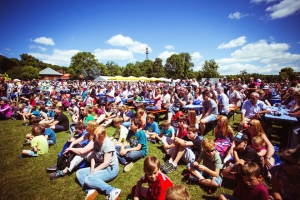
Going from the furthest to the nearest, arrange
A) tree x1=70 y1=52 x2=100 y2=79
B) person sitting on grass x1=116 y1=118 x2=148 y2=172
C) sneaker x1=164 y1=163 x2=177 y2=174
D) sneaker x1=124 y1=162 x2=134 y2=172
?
tree x1=70 y1=52 x2=100 y2=79 → person sitting on grass x1=116 y1=118 x2=148 y2=172 → sneaker x1=124 y1=162 x2=134 y2=172 → sneaker x1=164 y1=163 x2=177 y2=174

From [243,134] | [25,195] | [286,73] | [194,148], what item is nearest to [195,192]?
[194,148]

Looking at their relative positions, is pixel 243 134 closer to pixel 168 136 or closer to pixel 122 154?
pixel 168 136

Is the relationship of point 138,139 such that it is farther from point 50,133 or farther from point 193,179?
point 50,133

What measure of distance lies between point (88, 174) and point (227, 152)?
346 centimetres

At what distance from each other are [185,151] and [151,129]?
2.21m

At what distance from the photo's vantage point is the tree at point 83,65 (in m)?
65.5

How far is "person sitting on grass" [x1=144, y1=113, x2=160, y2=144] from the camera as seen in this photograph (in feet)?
19.2

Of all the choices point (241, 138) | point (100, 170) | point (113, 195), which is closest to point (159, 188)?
point (113, 195)

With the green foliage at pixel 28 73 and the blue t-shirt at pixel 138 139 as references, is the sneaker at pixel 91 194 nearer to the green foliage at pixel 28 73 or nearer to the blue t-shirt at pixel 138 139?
the blue t-shirt at pixel 138 139

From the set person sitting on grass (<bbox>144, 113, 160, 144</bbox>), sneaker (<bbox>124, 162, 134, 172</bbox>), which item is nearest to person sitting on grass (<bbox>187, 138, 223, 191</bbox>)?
sneaker (<bbox>124, 162, 134, 172</bbox>)

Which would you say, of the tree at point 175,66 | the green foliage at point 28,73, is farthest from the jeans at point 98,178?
the tree at point 175,66

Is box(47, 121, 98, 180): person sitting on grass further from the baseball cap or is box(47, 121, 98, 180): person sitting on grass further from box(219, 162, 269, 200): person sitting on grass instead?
the baseball cap

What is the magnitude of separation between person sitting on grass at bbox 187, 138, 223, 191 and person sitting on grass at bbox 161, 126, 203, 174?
578mm

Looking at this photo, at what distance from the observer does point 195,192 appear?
318 cm
